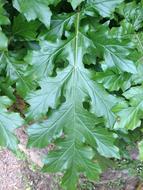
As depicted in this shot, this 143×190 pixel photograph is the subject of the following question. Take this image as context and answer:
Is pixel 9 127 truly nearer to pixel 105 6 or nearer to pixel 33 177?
pixel 105 6

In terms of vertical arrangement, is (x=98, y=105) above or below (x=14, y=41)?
below

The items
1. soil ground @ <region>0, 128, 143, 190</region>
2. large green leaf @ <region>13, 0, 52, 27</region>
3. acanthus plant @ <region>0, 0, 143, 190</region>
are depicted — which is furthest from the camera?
soil ground @ <region>0, 128, 143, 190</region>

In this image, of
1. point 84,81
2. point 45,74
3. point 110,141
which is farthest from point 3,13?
point 110,141

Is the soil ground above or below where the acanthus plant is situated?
below

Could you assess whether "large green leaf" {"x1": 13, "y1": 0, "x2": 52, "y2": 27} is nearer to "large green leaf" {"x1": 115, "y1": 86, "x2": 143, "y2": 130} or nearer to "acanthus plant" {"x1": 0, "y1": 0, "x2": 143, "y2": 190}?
"acanthus plant" {"x1": 0, "y1": 0, "x2": 143, "y2": 190}

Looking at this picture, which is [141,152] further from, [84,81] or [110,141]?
[84,81]

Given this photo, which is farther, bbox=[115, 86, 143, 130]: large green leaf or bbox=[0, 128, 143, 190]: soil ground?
bbox=[0, 128, 143, 190]: soil ground

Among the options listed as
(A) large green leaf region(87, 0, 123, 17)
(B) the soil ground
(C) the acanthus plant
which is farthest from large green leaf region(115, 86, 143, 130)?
(B) the soil ground

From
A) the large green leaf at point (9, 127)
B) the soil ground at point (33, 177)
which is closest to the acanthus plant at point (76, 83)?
the large green leaf at point (9, 127)
